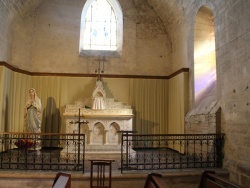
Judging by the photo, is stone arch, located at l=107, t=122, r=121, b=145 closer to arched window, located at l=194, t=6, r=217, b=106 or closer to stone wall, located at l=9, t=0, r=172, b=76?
arched window, located at l=194, t=6, r=217, b=106

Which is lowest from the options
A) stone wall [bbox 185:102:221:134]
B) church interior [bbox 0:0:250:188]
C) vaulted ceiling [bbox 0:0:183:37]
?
stone wall [bbox 185:102:221:134]

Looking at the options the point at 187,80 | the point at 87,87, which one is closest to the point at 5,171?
the point at 87,87

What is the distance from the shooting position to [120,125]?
9.23m

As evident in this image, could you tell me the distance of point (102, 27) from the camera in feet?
41.4

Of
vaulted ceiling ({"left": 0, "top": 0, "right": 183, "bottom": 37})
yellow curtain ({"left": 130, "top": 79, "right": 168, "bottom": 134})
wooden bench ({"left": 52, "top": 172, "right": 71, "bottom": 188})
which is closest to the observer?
wooden bench ({"left": 52, "top": 172, "right": 71, "bottom": 188})

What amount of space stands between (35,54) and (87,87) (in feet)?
8.68

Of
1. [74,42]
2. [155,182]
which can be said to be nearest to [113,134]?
[74,42]

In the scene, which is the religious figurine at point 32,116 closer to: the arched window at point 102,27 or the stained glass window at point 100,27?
the arched window at point 102,27

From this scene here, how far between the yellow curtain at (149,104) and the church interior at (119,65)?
4 cm

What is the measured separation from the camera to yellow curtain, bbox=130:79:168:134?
38.7 feet

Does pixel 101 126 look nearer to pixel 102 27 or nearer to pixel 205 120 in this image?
pixel 205 120

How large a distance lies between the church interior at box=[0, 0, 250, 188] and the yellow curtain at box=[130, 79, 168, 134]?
4cm

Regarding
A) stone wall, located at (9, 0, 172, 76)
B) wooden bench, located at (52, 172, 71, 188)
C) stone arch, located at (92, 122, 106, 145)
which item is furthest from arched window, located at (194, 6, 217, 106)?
wooden bench, located at (52, 172, 71, 188)

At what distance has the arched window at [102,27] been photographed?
40.7 feet
